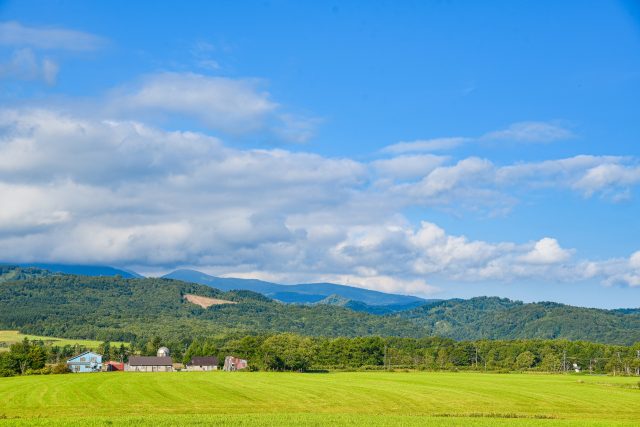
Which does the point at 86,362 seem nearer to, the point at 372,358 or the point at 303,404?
the point at 372,358

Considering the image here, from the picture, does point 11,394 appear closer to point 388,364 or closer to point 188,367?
point 188,367

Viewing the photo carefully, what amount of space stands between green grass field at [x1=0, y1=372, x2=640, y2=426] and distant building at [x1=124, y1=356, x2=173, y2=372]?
86.9 m

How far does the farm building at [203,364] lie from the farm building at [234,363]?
4923mm

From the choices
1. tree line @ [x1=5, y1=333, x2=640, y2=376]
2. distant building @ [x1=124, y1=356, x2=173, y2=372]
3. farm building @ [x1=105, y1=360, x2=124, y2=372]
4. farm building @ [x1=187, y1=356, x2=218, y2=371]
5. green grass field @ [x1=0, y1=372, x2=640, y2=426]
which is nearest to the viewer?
green grass field @ [x1=0, y1=372, x2=640, y2=426]

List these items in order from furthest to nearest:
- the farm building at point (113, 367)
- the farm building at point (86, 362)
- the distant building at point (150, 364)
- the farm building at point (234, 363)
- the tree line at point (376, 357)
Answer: the farm building at point (86, 362) < the distant building at point (150, 364) < the farm building at point (113, 367) < the farm building at point (234, 363) < the tree line at point (376, 357)

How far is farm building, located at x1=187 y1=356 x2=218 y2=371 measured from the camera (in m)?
188

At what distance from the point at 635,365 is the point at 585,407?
352 ft

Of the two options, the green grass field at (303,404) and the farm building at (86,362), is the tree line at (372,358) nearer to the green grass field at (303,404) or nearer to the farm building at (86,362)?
the farm building at (86,362)

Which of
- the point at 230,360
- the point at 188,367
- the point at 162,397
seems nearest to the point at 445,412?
the point at 162,397

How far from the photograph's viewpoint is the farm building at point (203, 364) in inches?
7407

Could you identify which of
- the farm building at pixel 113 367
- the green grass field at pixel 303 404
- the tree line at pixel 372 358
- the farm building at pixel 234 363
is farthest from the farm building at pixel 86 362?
the green grass field at pixel 303 404

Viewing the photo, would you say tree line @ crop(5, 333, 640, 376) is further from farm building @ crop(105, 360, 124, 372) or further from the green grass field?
the green grass field

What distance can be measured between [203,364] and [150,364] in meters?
14.3

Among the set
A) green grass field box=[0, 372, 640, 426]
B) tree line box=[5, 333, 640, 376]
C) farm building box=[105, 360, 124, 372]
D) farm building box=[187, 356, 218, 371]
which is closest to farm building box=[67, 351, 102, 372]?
farm building box=[105, 360, 124, 372]
